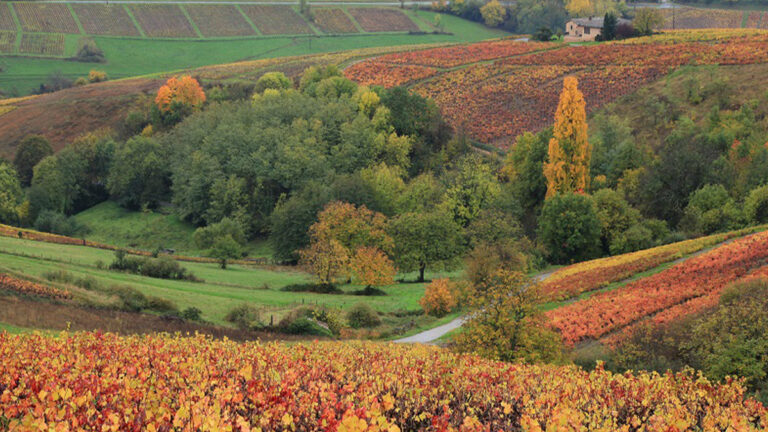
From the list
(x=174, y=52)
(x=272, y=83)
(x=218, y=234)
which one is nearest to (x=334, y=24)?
(x=174, y=52)

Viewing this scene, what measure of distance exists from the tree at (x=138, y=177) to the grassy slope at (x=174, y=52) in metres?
60.3

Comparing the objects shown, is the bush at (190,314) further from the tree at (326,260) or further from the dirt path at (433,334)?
the tree at (326,260)

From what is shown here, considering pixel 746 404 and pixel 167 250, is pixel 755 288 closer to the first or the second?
pixel 746 404

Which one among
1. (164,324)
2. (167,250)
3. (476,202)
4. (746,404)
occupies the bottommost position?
(167,250)

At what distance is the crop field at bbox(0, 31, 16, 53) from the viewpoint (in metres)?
158

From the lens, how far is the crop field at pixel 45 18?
169488 millimetres

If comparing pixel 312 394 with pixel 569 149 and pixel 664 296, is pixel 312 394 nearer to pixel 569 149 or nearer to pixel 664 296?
pixel 664 296

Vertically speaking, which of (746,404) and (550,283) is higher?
(746,404)

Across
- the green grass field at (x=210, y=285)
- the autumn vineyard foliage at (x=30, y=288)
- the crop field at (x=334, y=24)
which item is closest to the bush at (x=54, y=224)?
the green grass field at (x=210, y=285)

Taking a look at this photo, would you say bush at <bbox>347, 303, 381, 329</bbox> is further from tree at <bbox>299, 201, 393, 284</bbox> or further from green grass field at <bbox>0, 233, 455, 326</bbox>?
tree at <bbox>299, 201, 393, 284</bbox>

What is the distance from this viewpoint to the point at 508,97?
11256cm

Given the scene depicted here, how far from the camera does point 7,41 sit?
6324 inches

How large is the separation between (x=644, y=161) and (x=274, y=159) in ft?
157

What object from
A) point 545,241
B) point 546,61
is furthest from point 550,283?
point 546,61
